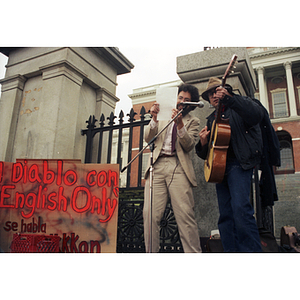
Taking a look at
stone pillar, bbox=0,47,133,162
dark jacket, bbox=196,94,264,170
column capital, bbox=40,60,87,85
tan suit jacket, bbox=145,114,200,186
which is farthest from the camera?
column capital, bbox=40,60,87,85

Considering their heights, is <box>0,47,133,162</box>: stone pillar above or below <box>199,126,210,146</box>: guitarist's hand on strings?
above

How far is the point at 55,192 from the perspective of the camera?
3.76m

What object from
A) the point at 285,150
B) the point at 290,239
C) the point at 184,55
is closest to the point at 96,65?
the point at 184,55

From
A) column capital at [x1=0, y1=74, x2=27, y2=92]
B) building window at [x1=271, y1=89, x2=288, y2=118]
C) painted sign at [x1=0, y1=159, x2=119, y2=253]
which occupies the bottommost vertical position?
painted sign at [x1=0, y1=159, x2=119, y2=253]

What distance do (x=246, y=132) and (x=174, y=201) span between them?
106 centimetres

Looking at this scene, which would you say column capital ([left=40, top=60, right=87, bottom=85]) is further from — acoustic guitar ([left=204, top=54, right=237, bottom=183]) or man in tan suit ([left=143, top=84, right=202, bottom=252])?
acoustic guitar ([left=204, top=54, right=237, bottom=183])

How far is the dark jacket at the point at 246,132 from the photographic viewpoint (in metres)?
2.56

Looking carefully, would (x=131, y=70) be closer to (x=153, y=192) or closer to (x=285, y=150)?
(x=153, y=192)

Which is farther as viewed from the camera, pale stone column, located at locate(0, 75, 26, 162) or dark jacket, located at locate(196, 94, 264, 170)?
pale stone column, located at locate(0, 75, 26, 162)

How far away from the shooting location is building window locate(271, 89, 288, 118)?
17.5 m

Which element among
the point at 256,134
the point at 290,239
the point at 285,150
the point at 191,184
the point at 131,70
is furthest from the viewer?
the point at 285,150

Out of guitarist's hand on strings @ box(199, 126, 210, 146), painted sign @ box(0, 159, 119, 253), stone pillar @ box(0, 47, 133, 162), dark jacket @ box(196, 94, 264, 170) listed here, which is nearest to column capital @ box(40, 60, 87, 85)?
stone pillar @ box(0, 47, 133, 162)

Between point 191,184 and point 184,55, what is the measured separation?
1977mm

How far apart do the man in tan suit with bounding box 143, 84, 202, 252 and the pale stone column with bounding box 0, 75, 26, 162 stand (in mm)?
2825
